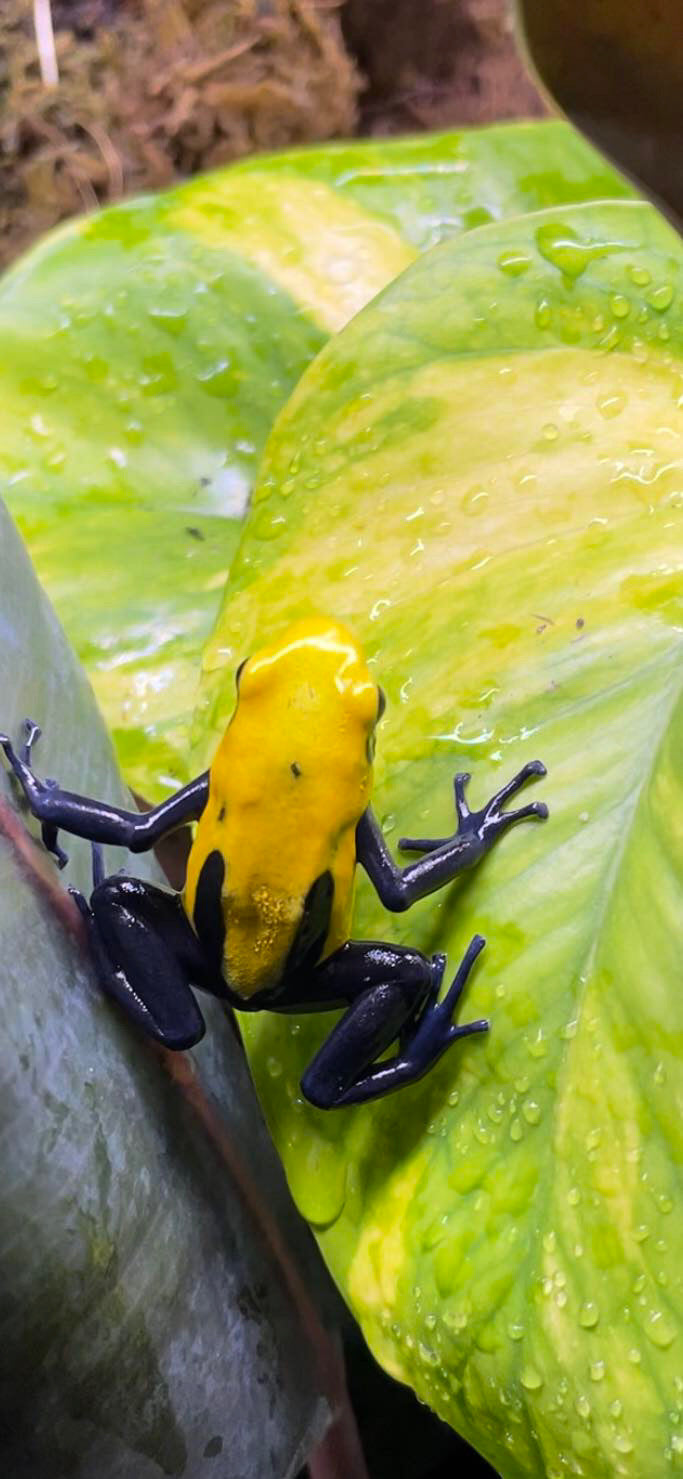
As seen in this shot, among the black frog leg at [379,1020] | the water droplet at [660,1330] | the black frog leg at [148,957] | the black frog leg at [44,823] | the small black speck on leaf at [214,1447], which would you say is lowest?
the small black speck on leaf at [214,1447]

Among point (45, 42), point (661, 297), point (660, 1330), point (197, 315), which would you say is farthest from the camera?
point (45, 42)

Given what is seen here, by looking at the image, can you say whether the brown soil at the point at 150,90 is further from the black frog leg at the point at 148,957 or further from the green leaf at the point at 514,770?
the black frog leg at the point at 148,957

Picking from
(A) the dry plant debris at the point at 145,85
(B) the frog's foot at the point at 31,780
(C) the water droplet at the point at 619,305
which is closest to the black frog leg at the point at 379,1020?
(B) the frog's foot at the point at 31,780

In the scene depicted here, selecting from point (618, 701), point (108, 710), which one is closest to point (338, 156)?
point (108, 710)

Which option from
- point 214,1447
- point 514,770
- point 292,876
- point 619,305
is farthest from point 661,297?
point 214,1447

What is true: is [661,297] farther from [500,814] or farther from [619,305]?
[500,814]

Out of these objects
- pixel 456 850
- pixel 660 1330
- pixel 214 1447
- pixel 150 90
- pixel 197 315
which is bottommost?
pixel 214 1447

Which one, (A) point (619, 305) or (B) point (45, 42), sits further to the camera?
(B) point (45, 42)
